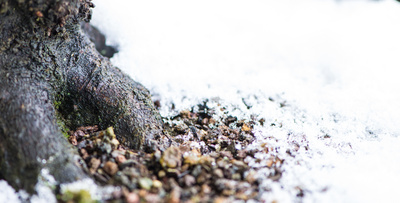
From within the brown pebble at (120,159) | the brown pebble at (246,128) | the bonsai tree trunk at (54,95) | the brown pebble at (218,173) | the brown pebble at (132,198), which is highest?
the brown pebble at (246,128)

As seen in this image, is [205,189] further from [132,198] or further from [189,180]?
[132,198]

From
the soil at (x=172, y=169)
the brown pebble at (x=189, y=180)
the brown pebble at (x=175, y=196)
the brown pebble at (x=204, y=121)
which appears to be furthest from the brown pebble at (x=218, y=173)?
the brown pebble at (x=204, y=121)

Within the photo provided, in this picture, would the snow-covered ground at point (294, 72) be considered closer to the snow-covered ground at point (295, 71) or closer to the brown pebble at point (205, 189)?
the snow-covered ground at point (295, 71)

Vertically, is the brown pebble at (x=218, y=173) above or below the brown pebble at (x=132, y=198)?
above

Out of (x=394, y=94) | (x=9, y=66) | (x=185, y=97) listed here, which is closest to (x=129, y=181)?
(x=9, y=66)

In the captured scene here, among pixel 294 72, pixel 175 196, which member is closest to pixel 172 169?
pixel 175 196

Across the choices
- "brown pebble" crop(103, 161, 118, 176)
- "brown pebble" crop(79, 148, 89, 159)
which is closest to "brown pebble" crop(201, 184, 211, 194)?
"brown pebble" crop(103, 161, 118, 176)
